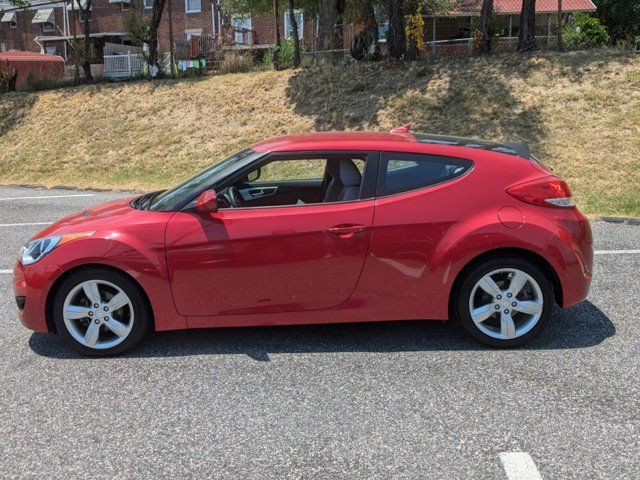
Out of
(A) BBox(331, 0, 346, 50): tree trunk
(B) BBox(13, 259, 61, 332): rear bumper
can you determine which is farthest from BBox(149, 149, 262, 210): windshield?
(A) BBox(331, 0, 346, 50): tree trunk

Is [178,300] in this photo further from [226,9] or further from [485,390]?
[226,9]

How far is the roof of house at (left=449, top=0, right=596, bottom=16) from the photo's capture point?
2564 centimetres

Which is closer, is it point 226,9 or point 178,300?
point 178,300

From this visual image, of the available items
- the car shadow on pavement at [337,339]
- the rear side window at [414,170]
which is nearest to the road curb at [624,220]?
the car shadow on pavement at [337,339]

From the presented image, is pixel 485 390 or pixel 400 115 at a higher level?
pixel 400 115

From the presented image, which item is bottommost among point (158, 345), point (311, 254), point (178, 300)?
point (158, 345)

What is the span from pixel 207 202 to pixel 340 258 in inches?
38.4

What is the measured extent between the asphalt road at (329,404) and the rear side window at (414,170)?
45.5 inches

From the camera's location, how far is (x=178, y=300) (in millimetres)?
4344

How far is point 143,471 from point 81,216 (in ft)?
7.70

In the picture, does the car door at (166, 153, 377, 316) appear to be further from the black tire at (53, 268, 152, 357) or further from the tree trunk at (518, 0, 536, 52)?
the tree trunk at (518, 0, 536, 52)

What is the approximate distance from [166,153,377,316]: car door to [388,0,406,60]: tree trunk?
1303 centimetres

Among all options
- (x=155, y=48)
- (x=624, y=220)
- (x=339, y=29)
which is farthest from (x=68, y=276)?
(x=155, y=48)

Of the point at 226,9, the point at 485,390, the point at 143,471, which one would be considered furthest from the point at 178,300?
the point at 226,9
